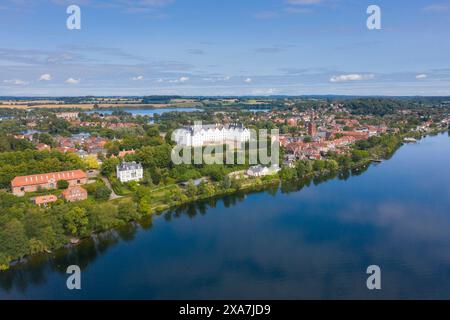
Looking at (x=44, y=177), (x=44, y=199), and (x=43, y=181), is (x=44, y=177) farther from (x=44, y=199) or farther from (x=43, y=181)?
(x=44, y=199)

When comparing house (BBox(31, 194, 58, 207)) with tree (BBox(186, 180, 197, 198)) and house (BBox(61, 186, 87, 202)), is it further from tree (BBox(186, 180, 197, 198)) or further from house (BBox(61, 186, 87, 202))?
tree (BBox(186, 180, 197, 198))

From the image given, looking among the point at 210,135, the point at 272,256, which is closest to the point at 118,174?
the point at 272,256

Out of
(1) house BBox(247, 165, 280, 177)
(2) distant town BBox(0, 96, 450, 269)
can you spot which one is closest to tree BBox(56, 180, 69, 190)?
(2) distant town BBox(0, 96, 450, 269)

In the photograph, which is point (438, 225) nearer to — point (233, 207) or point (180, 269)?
point (233, 207)

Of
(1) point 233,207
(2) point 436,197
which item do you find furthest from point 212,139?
(2) point 436,197

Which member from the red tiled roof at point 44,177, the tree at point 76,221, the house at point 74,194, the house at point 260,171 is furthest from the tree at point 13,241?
the house at point 260,171
